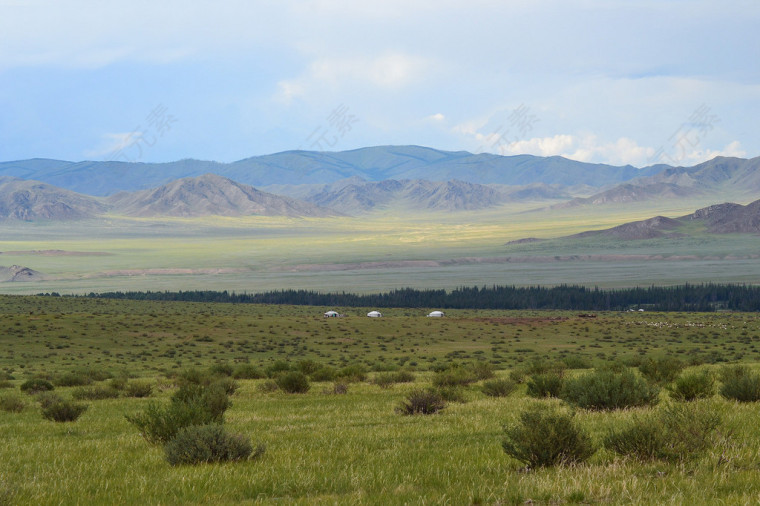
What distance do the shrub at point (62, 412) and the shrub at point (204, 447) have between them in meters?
7.98

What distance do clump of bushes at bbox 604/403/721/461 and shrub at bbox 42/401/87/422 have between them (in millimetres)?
12263

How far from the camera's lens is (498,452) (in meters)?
10.1

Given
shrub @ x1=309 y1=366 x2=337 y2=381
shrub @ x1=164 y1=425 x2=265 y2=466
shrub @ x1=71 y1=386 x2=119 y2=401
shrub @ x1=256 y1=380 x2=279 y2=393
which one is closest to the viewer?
shrub @ x1=164 y1=425 x2=265 y2=466

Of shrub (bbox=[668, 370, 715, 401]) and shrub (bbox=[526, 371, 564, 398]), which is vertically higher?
shrub (bbox=[668, 370, 715, 401])

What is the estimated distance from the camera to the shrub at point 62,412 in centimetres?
1636

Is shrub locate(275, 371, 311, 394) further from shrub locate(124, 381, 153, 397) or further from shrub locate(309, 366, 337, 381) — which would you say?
shrub locate(309, 366, 337, 381)

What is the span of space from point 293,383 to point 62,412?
7472 millimetres

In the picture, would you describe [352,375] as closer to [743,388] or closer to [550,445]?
[743,388]

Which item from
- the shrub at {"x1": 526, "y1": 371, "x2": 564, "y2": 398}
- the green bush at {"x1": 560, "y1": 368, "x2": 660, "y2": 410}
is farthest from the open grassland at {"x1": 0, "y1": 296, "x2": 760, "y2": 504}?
the shrub at {"x1": 526, "y1": 371, "x2": 564, "y2": 398}

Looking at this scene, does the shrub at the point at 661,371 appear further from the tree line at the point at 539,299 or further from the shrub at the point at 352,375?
the tree line at the point at 539,299

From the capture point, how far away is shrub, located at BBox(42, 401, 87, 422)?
16.4 meters

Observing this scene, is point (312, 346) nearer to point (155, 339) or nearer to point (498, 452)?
point (155, 339)

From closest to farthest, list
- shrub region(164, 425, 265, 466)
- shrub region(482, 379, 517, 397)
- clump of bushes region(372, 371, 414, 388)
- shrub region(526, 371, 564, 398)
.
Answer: shrub region(164, 425, 265, 466)
shrub region(526, 371, 564, 398)
shrub region(482, 379, 517, 397)
clump of bushes region(372, 371, 414, 388)

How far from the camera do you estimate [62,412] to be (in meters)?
16.4
